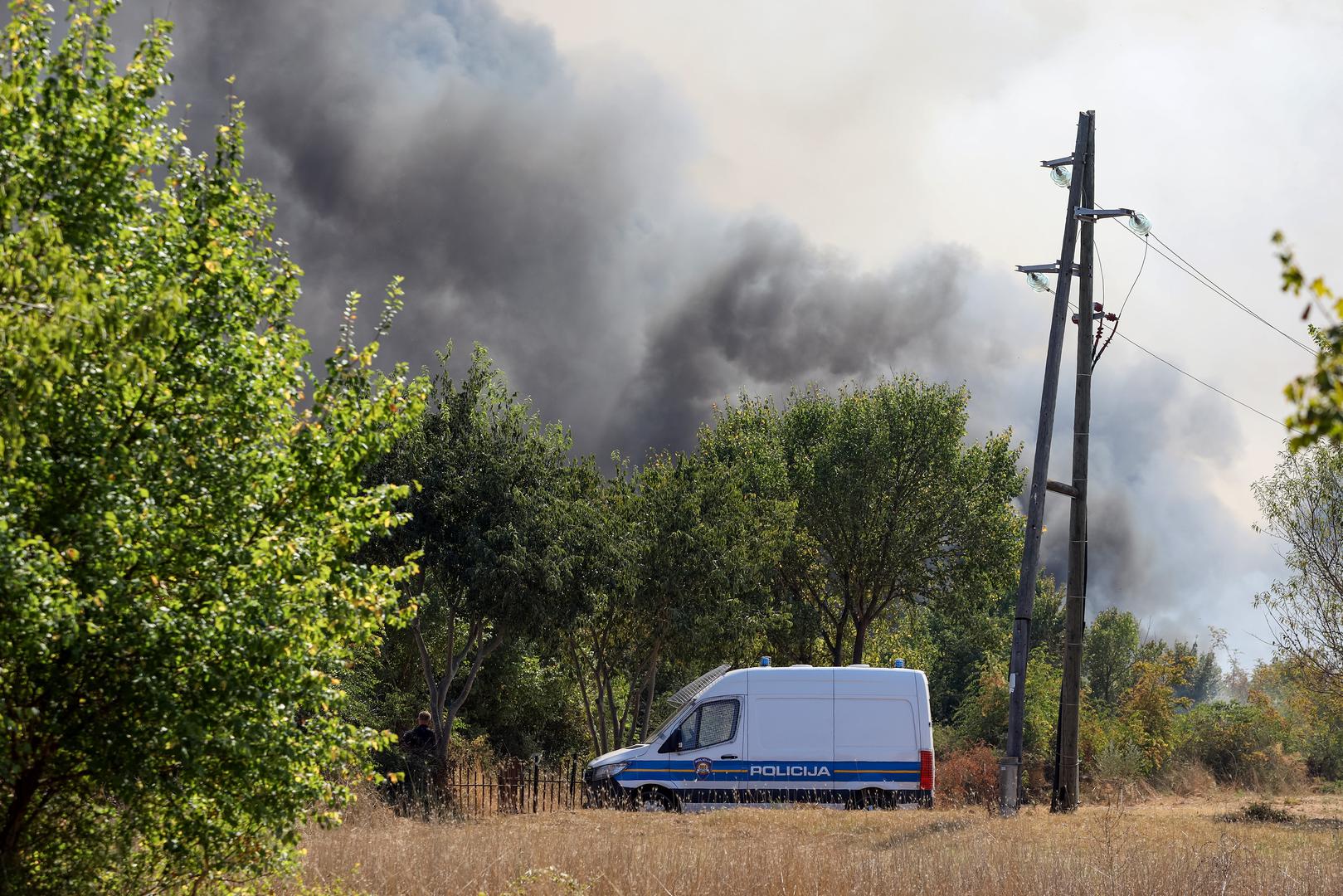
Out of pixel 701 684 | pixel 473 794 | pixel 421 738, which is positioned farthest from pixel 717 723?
pixel 473 794

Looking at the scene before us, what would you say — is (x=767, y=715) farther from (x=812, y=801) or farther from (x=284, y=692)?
(x=284, y=692)

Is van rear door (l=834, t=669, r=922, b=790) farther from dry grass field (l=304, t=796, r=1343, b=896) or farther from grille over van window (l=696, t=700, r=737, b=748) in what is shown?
dry grass field (l=304, t=796, r=1343, b=896)

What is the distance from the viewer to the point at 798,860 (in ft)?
33.6

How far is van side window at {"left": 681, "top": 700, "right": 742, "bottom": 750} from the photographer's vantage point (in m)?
19.1

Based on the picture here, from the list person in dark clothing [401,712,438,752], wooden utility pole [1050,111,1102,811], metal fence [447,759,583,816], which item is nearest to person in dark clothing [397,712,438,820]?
person in dark clothing [401,712,438,752]

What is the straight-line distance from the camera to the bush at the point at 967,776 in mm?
23506

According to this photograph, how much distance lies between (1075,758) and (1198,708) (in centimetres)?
1982

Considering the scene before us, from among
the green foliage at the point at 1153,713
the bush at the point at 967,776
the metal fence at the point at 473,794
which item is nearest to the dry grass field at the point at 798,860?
the metal fence at the point at 473,794

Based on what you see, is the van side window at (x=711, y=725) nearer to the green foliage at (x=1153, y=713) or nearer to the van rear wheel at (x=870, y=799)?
the van rear wheel at (x=870, y=799)

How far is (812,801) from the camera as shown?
18.9m

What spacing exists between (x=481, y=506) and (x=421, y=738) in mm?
4079

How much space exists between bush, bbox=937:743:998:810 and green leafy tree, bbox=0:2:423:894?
1770 centimetres

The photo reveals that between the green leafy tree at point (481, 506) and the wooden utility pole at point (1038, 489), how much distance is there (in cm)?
767

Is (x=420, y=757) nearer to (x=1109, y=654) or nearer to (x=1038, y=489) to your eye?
(x=1038, y=489)
